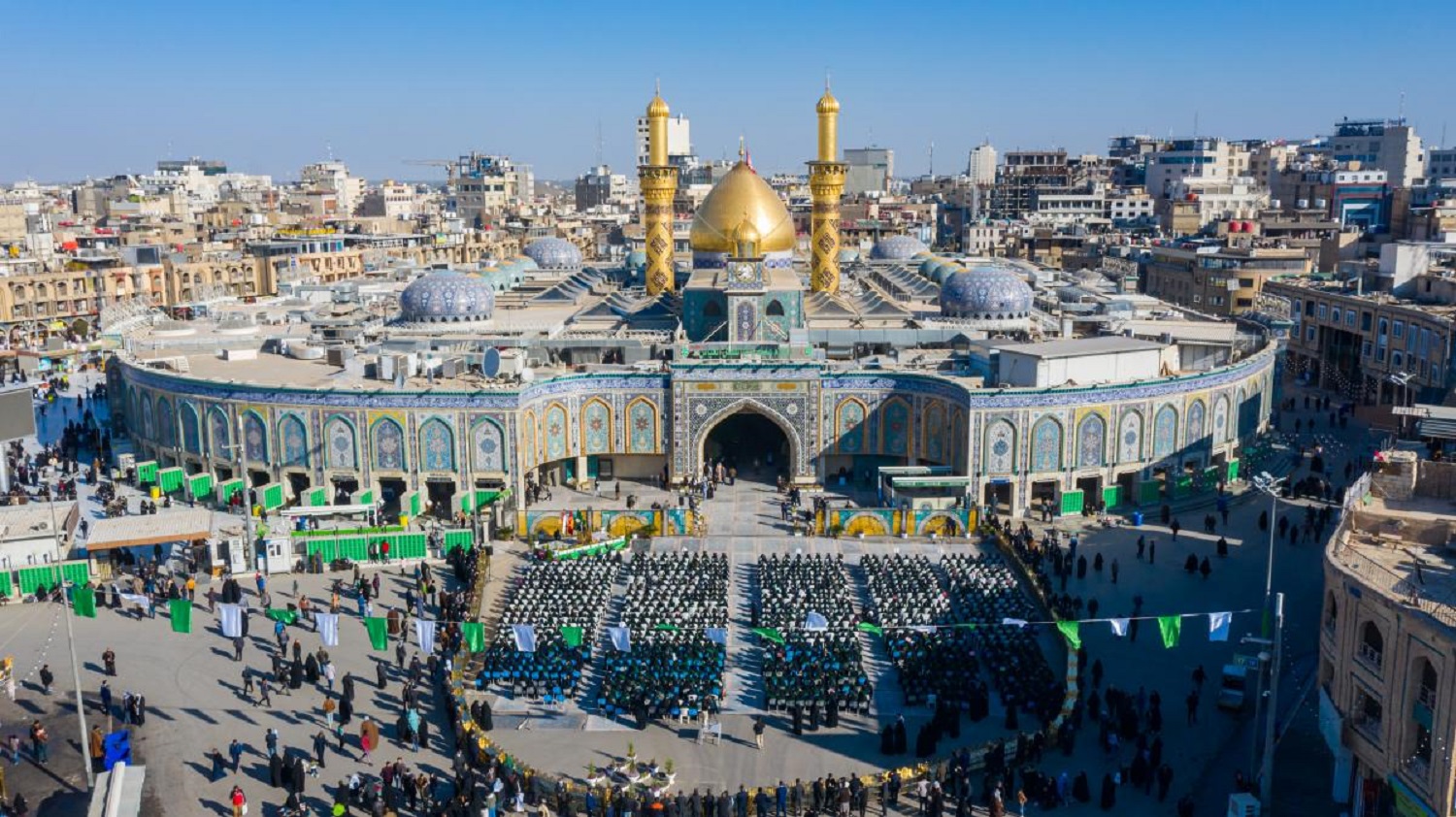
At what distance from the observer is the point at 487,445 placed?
36500 millimetres

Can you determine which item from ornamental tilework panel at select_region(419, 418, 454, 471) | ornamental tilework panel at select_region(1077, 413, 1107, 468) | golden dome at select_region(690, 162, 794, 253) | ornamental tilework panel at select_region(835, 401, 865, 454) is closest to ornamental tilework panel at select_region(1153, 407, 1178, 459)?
ornamental tilework panel at select_region(1077, 413, 1107, 468)

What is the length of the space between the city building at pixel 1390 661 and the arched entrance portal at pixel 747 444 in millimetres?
20759

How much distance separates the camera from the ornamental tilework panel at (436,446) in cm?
3641

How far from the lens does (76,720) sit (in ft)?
76.6

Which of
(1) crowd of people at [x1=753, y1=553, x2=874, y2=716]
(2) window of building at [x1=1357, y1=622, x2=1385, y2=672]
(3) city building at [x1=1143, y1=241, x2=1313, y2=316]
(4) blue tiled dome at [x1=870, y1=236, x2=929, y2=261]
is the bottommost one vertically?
(1) crowd of people at [x1=753, y1=553, x2=874, y2=716]

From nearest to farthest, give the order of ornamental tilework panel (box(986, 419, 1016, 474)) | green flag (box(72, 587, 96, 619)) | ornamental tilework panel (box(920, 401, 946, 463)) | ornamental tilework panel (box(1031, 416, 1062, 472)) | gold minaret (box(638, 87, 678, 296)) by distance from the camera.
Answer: green flag (box(72, 587, 96, 619)) < ornamental tilework panel (box(986, 419, 1016, 474)) < ornamental tilework panel (box(1031, 416, 1062, 472)) < ornamental tilework panel (box(920, 401, 946, 463)) < gold minaret (box(638, 87, 678, 296))

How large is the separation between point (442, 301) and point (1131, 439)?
24974 millimetres

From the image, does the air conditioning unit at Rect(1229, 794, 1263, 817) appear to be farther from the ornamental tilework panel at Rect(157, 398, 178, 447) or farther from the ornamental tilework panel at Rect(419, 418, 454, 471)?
the ornamental tilework panel at Rect(157, 398, 178, 447)

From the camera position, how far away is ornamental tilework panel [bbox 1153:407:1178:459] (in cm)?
3753

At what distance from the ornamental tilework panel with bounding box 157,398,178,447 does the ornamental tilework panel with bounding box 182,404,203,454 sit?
→ 1.58ft

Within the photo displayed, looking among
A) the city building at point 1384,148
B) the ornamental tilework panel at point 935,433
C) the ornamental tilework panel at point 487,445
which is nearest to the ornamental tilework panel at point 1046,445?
the ornamental tilework panel at point 935,433

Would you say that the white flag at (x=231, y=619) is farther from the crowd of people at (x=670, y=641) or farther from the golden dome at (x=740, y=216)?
the golden dome at (x=740, y=216)

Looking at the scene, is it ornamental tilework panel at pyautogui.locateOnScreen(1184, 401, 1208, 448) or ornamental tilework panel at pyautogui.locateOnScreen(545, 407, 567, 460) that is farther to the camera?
ornamental tilework panel at pyautogui.locateOnScreen(1184, 401, 1208, 448)

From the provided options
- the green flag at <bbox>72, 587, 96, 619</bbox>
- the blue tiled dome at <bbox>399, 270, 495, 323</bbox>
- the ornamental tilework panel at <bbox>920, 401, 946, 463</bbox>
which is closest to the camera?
the green flag at <bbox>72, 587, 96, 619</bbox>
